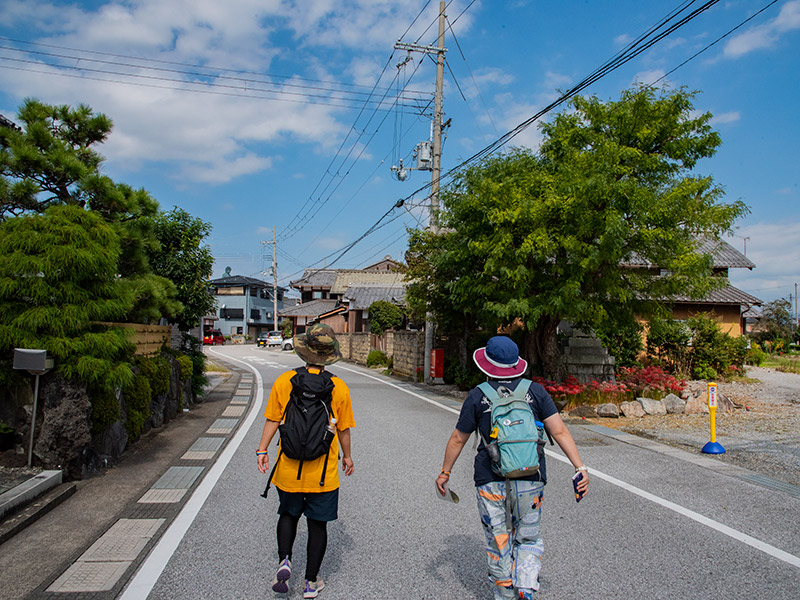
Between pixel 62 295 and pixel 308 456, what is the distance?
3.92 metres

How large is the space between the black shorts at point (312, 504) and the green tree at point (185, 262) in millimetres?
9235

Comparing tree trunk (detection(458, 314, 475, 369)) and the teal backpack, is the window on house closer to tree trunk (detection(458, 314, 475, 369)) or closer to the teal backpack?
tree trunk (detection(458, 314, 475, 369))

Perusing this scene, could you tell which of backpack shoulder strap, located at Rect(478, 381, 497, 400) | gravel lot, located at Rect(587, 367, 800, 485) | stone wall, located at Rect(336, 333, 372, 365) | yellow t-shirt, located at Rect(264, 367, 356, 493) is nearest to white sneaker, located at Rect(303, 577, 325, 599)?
yellow t-shirt, located at Rect(264, 367, 356, 493)

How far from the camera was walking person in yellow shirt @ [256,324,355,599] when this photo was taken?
11.6 ft

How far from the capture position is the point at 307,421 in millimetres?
3564

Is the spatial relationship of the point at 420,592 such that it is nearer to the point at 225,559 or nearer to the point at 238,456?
the point at 225,559

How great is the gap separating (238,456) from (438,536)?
3794mm

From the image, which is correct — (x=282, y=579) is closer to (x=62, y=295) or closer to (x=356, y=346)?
(x=62, y=295)

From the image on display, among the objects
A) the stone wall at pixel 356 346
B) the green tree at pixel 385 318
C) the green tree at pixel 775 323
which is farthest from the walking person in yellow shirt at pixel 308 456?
the green tree at pixel 775 323

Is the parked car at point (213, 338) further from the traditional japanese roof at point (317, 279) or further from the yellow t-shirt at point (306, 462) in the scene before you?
the yellow t-shirt at point (306, 462)

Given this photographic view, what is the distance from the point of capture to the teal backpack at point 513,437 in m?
3.30

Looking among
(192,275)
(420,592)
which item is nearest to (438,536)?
(420,592)

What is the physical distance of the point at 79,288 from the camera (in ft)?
20.1

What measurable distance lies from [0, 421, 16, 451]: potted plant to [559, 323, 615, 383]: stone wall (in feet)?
38.0
